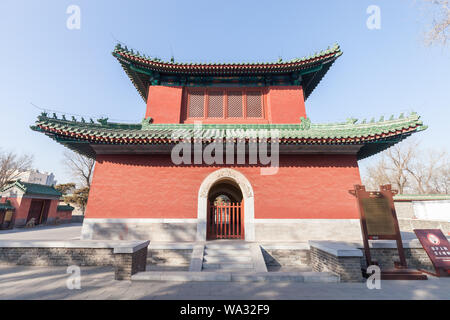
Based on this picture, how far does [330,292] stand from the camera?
4.12m

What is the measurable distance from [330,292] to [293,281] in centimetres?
83

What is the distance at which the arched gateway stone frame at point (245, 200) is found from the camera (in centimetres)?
728

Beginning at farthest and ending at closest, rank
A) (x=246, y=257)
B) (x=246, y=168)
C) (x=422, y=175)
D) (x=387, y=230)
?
(x=422, y=175), (x=246, y=168), (x=246, y=257), (x=387, y=230)

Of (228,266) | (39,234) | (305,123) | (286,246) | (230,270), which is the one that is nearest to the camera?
(230,270)

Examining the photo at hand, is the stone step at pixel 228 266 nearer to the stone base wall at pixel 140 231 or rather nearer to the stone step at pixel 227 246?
the stone step at pixel 227 246

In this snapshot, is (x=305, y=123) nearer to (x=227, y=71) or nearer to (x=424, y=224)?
(x=227, y=71)

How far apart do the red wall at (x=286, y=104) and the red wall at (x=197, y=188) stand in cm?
243

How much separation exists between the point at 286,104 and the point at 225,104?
10.1 ft

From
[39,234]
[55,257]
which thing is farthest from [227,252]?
[39,234]

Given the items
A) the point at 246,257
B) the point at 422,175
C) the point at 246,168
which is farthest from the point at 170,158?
the point at 422,175

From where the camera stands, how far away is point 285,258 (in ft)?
20.7

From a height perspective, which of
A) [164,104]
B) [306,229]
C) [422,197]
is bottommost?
[306,229]

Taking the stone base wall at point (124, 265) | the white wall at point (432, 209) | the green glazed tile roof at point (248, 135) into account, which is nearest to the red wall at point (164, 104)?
the green glazed tile roof at point (248, 135)
